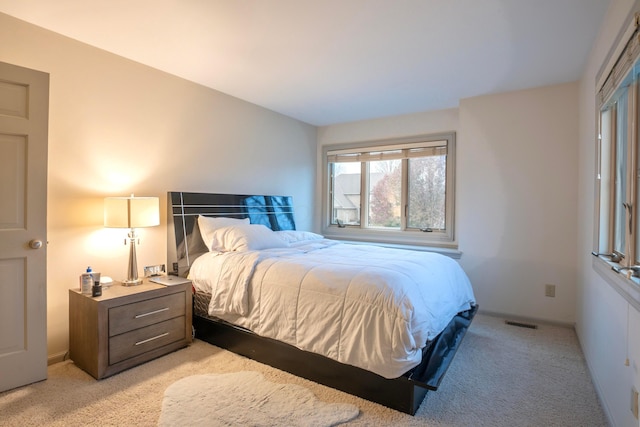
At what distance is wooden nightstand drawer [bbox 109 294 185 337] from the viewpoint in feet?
7.68

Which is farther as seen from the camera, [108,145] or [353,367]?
[108,145]

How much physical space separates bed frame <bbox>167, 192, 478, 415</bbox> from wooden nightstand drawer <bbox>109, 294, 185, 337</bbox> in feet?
0.88

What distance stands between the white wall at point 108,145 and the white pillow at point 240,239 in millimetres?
552

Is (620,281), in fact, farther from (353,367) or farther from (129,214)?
(129,214)

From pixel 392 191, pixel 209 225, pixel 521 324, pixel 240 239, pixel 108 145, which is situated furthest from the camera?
pixel 392 191

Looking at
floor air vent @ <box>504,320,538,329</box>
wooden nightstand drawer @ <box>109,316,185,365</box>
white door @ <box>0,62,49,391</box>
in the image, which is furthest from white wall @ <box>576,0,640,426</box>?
white door @ <box>0,62,49,391</box>

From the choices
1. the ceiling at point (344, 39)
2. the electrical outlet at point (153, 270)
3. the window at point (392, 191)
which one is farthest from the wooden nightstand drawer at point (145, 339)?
the window at point (392, 191)

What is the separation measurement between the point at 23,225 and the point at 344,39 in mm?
2564

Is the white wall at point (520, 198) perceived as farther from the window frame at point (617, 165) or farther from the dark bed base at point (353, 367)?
the dark bed base at point (353, 367)

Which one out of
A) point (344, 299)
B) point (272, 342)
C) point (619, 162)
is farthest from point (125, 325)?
point (619, 162)

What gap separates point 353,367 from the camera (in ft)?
6.79

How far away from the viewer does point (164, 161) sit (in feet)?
10.6

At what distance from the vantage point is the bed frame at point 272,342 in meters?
1.95

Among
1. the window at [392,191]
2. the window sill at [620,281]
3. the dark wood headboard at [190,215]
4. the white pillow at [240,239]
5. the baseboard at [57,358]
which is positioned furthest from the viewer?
the window at [392,191]
